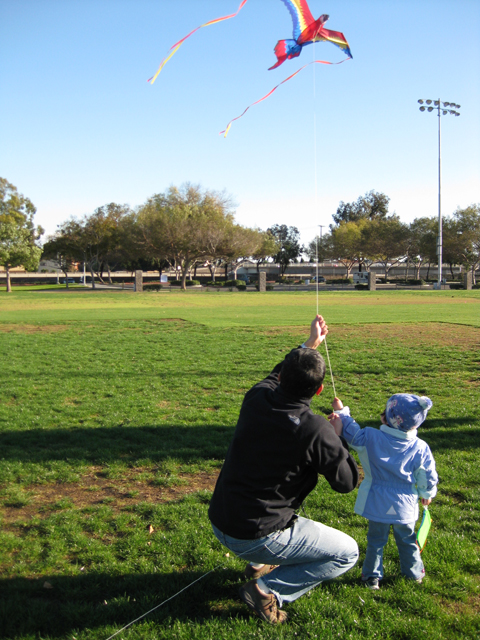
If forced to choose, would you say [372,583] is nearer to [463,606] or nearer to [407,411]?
[463,606]

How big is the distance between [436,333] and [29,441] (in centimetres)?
1254

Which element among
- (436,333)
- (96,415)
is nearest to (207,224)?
(436,333)

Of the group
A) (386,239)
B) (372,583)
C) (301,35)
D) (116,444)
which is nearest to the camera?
(372,583)

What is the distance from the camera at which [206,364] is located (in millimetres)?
10773

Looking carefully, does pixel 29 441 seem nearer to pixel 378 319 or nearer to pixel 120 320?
pixel 120 320

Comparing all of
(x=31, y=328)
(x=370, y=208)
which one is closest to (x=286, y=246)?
(x=370, y=208)

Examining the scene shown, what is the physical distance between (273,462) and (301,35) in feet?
14.5

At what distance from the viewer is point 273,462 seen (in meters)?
2.59

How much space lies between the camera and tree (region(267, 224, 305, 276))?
3777 inches

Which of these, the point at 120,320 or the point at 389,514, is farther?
the point at 120,320

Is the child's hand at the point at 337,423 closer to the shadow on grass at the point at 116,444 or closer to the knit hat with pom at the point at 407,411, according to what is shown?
the knit hat with pom at the point at 407,411

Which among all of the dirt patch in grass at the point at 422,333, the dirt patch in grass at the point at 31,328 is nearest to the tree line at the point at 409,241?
the dirt patch in grass at the point at 422,333

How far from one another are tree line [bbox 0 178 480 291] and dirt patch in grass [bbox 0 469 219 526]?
47670mm

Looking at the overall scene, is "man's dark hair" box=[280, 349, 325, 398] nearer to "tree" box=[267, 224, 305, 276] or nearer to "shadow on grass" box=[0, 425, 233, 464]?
"shadow on grass" box=[0, 425, 233, 464]
